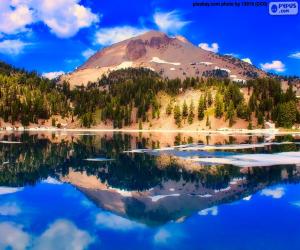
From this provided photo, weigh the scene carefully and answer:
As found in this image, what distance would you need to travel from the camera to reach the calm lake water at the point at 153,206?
796 inches

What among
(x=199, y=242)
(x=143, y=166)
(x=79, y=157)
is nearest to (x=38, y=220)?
(x=199, y=242)

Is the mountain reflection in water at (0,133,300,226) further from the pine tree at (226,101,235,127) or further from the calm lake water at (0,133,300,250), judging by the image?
the pine tree at (226,101,235,127)

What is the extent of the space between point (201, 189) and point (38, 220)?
13351 mm

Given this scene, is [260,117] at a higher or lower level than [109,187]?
higher

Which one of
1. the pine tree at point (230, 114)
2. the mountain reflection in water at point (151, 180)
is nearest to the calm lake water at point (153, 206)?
the mountain reflection in water at point (151, 180)

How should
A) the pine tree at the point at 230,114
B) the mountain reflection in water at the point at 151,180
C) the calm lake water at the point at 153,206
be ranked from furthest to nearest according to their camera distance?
1. the pine tree at the point at 230,114
2. the mountain reflection in water at the point at 151,180
3. the calm lake water at the point at 153,206

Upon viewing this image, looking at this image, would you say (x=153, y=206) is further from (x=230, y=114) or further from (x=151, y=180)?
(x=230, y=114)

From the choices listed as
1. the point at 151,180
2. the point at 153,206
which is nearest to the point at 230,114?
the point at 151,180

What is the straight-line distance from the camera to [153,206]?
27516 millimetres

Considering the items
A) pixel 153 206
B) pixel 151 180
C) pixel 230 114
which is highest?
pixel 230 114

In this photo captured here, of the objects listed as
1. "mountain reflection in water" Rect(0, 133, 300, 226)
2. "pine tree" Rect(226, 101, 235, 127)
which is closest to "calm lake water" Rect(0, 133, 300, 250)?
"mountain reflection in water" Rect(0, 133, 300, 226)

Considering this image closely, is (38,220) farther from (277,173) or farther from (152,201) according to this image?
(277,173)

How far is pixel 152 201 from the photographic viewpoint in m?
29.1

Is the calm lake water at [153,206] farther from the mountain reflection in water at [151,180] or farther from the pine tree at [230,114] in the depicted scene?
the pine tree at [230,114]
